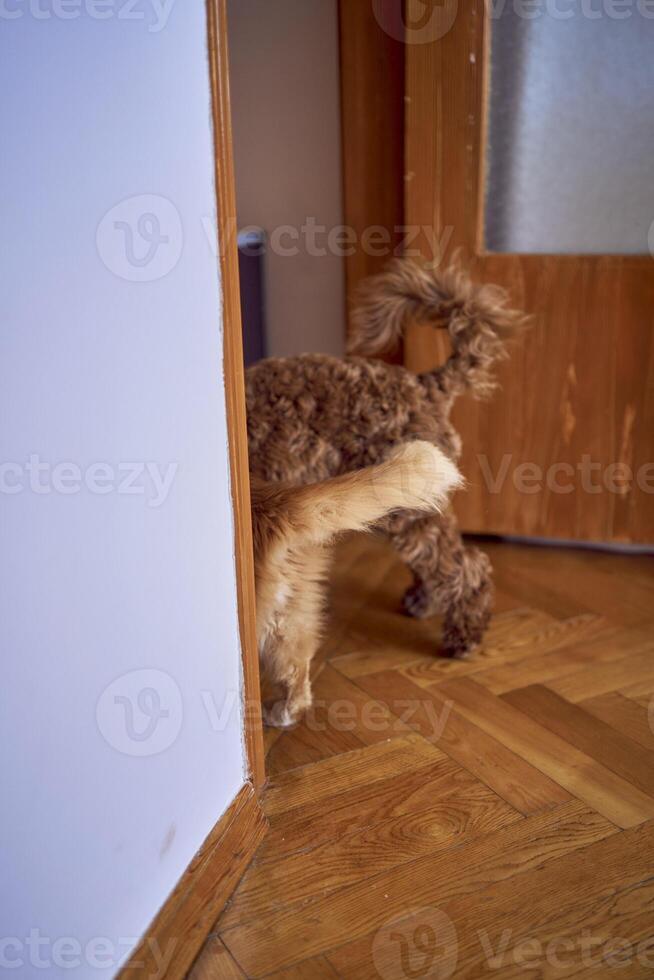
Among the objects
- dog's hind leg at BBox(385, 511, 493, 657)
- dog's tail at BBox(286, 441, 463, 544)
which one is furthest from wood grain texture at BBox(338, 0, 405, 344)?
dog's tail at BBox(286, 441, 463, 544)

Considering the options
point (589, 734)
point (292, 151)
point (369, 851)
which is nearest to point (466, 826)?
point (369, 851)

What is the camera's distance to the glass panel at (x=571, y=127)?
6.29 ft

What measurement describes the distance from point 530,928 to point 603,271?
1397mm

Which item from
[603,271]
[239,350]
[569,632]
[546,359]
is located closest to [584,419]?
[546,359]

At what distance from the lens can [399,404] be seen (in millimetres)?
1658

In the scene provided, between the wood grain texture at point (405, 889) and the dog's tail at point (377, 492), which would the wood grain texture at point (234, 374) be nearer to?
the dog's tail at point (377, 492)

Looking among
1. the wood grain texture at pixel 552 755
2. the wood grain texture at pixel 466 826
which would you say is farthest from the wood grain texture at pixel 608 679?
the wood grain texture at pixel 552 755

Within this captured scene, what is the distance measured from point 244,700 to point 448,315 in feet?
2.78

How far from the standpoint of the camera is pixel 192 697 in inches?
43.9

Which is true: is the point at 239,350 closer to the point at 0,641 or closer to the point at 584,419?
the point at 0,641

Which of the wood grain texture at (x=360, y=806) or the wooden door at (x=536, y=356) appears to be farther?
the wooden door at (x=536, y=356)

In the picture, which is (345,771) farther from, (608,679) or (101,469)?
(101,469)

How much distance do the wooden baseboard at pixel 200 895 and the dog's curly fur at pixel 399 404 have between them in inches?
23.6

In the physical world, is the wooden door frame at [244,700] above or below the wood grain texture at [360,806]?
above
